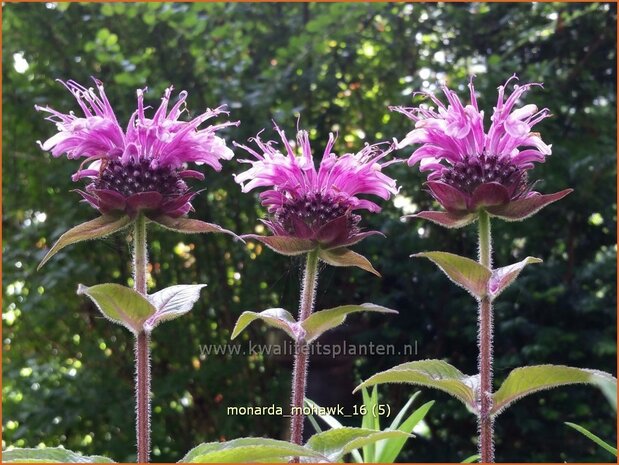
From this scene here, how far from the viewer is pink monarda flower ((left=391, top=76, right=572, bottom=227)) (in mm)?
652

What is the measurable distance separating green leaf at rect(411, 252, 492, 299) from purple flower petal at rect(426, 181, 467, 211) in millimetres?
60

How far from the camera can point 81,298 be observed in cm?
179

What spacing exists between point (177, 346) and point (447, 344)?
0.66 meters

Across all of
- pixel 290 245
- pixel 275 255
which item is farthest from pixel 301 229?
pixel 275 255

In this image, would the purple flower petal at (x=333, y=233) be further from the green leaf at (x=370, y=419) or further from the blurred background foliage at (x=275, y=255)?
the blurred background foliage at (x=275, y=255)

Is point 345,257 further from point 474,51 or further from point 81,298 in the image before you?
point 474,51

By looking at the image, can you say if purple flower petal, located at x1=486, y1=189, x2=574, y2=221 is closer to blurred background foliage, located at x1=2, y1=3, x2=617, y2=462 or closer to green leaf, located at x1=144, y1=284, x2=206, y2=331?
green leaf, located at x1=144, y1=284, x2=206, y2=331

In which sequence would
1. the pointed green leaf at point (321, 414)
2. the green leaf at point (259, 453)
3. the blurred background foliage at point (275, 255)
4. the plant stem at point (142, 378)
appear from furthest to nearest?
1. the blurred background foliage at point (275, 255)
2. the pointed green leaf at point (321, 414)
3. the plant stem at point (142, 378)
4. the green leaf at point (259, 453)

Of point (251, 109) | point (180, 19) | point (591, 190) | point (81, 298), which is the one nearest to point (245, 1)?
point (180, 19)

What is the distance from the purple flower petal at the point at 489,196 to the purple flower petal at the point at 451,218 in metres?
0.01

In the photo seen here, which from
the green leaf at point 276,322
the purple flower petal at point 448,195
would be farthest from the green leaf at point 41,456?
the purple flower petal at point 448,195

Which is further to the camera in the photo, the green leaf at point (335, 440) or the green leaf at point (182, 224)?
the green leaf at point (182, 224)

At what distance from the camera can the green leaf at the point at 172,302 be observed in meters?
0.61

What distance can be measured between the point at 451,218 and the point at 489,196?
0.04 m
